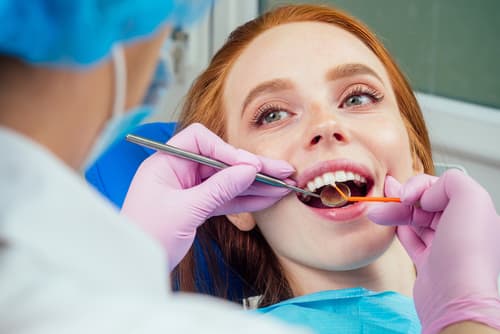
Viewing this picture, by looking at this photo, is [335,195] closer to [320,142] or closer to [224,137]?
[320,142]

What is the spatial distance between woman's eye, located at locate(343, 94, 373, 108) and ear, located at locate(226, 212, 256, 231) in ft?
1.05

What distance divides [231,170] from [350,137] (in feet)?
0.77

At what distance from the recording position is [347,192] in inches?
64.0

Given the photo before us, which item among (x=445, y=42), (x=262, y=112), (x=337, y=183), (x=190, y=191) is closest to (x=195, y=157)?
(x=190, y=191)

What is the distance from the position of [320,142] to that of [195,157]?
245mm

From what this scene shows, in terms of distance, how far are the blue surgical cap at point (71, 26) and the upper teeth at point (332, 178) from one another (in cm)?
82

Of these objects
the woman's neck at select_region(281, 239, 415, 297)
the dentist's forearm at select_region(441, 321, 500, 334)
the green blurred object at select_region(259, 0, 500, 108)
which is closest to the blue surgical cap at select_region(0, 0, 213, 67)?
the dentist's forearm at select_region(441, 321, 500, 334)

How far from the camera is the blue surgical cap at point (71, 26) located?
71cm

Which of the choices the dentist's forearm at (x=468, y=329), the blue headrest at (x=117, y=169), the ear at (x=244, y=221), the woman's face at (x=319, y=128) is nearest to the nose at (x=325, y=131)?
the woman's face at (x=319, y=128)

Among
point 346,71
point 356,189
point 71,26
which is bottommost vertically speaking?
point 356,189

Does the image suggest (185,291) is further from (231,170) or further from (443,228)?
(443,228)

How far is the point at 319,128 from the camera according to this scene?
5.23ft

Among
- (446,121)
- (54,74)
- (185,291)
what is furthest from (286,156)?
(446,121)

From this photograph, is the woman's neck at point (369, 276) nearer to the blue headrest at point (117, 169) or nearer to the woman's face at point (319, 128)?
the woman's face at point (319, 128)
